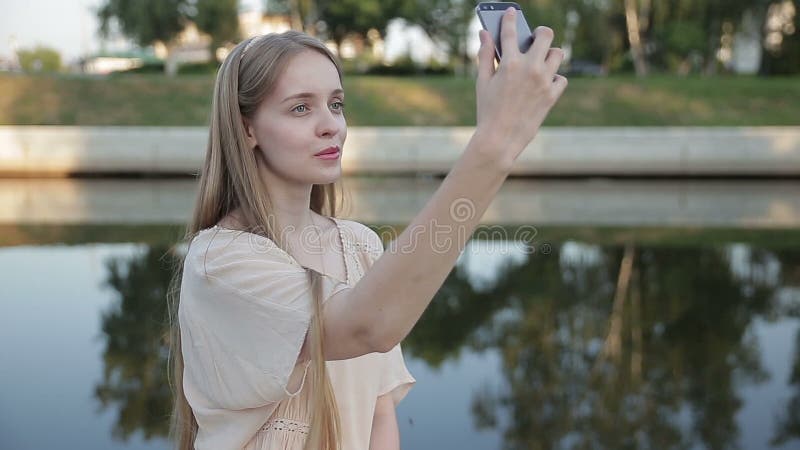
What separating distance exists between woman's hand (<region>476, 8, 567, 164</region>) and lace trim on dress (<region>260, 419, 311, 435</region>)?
69 cm

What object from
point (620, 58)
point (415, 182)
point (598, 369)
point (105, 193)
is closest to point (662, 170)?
point (415, 182)

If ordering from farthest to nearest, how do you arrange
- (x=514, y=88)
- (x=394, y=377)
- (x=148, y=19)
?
(x=148, y=19), (x=394, y=377), (x=514, y=88)

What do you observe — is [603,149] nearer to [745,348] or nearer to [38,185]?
[38,185]

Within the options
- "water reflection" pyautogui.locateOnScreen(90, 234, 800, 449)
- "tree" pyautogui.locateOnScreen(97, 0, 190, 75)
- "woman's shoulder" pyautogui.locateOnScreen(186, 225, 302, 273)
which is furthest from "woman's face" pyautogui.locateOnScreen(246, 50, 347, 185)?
"tree" pyautogui.locateOnScreen(97, 0, 190, 75)

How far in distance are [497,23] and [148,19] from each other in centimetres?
3904

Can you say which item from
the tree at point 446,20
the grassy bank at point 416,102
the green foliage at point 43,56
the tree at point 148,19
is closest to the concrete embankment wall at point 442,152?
the grassy bank at point 416,102

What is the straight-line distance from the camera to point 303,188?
5.80ft

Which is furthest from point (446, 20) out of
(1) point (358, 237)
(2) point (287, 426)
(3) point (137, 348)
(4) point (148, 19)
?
(2) point (287, 426)

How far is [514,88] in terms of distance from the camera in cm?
117

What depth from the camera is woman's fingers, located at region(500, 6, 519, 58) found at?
1179 mm

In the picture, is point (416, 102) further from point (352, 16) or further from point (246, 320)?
point (352, 16)

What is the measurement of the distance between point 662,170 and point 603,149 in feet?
3.68

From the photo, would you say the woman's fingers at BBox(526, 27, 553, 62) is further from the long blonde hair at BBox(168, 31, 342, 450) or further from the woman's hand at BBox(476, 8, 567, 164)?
the long blonde hair at BBox(168, 31, 342, 450)

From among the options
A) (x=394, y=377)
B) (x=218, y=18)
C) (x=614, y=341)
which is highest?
(x=218, y=18)
